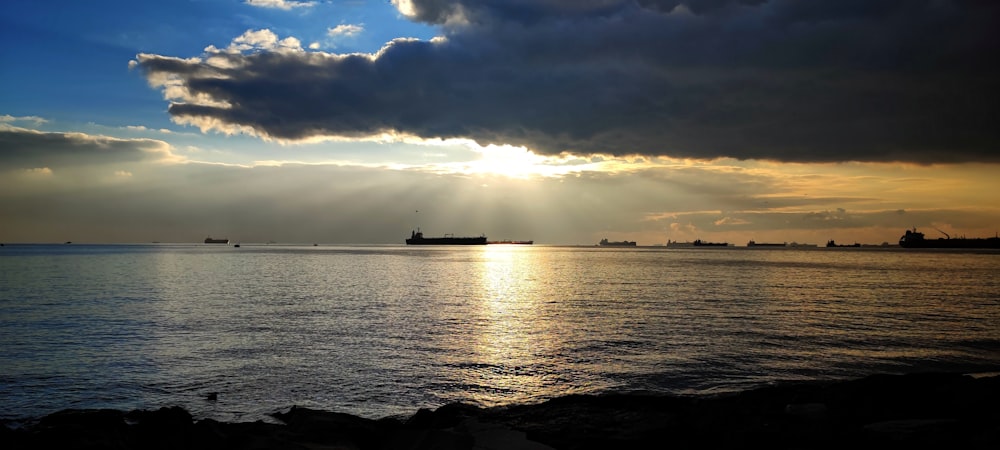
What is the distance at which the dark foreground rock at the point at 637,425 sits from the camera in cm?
1295

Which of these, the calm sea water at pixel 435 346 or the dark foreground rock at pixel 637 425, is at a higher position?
the dark foreground rock at pixel 637 425

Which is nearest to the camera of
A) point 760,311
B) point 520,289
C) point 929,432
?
point 929,432

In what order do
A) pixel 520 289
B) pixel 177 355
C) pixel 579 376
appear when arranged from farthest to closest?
pixel 520 289 → pixel 177 355 → pixel 579 376

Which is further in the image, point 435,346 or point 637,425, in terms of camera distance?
point 435,346

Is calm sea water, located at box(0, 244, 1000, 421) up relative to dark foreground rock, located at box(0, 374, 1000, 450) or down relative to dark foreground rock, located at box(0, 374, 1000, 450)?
down

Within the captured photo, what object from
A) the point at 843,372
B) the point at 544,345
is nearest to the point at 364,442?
the point at 544,345

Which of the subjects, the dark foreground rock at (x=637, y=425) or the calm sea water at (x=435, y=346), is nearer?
the dark foreground rock at (x=637, y=425)

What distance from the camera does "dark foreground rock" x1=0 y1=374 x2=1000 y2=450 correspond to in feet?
42.5

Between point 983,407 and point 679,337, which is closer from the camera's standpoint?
point 983,407

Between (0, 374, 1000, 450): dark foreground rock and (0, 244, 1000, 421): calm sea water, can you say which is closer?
(0, 374, 1000, 450): dark foreground rock

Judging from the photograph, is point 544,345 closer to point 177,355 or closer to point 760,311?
point 177,355

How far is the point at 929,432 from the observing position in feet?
40.9

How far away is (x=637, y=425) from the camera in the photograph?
15.0 m

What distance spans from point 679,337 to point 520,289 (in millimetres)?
42534
